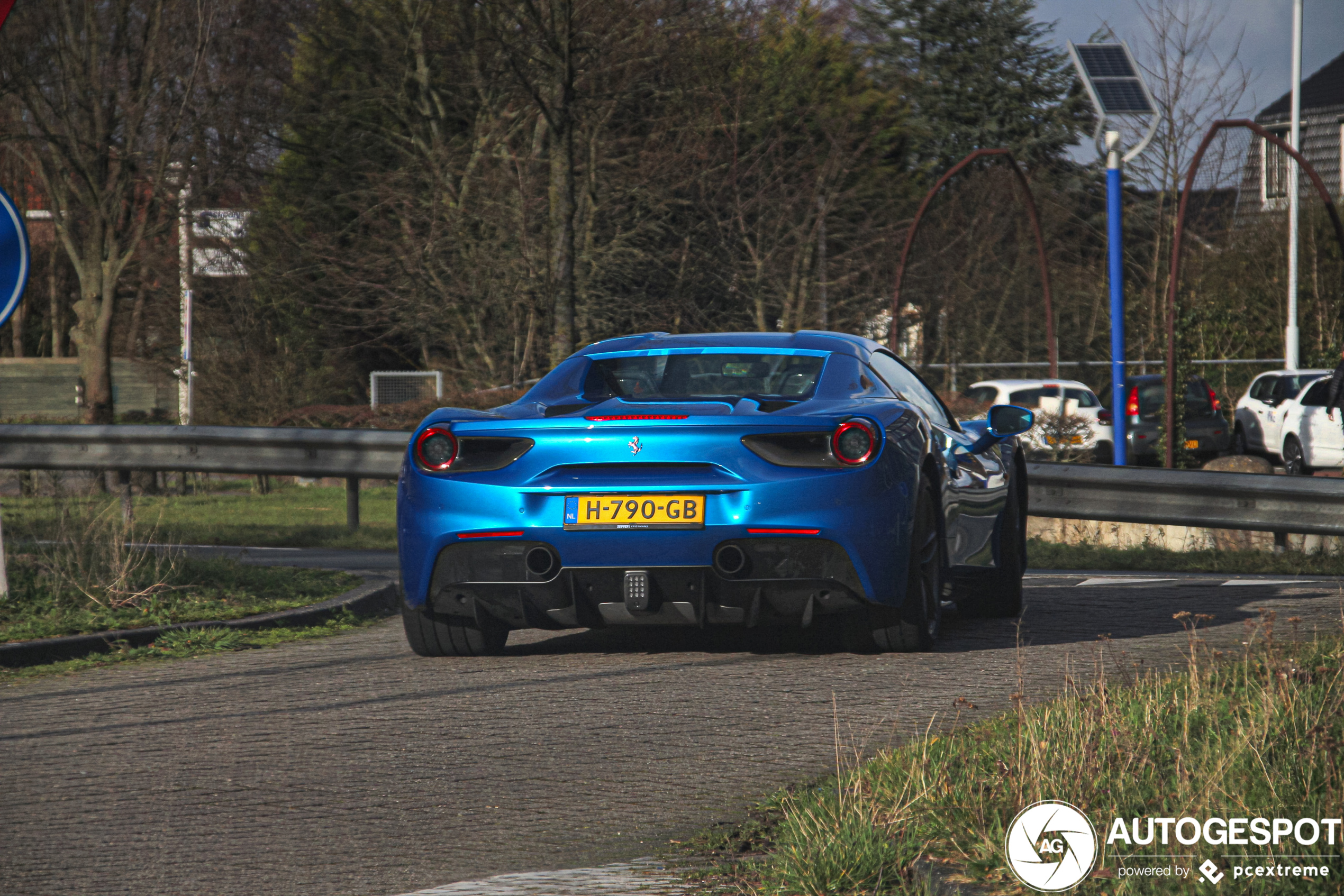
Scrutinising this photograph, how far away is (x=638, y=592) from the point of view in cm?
621

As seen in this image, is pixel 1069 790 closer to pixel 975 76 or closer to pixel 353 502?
pixel 353 502

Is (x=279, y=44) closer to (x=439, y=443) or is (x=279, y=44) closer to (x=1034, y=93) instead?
(x=1034, y=93)

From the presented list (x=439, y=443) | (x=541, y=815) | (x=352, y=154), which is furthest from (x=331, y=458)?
(x=352, y=154)

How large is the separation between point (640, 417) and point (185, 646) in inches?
104

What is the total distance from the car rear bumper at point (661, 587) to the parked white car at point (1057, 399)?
19679mm

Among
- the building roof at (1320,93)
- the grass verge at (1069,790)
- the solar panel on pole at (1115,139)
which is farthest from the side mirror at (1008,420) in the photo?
the building roof at (1320,93)

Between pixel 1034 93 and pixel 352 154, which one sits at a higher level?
pixel 1034 93

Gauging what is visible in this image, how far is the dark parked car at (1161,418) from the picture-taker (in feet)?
85.7

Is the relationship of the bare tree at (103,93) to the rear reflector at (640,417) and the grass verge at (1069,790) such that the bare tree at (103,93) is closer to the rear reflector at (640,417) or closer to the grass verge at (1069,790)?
the rear reflector at (640,417)

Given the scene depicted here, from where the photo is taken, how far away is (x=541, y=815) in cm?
434

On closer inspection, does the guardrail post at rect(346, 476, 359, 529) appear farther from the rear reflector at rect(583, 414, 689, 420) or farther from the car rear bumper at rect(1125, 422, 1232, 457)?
the car rear bumper at rect(1125, 422, 1232, 457)

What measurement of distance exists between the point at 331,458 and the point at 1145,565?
668cm

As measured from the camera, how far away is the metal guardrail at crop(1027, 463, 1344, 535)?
10914 millimetres

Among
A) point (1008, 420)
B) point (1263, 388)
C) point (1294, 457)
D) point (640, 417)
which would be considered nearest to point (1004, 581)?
point (1008, 420)
